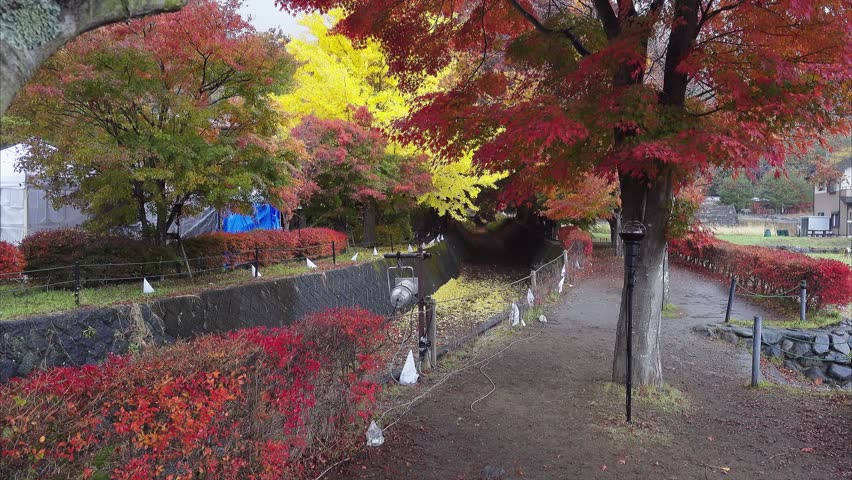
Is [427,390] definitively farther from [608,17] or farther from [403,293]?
[608,17]

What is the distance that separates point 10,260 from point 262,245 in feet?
20.7

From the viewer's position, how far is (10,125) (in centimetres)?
968

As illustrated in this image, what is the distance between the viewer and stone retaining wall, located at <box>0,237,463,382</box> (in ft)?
23.5

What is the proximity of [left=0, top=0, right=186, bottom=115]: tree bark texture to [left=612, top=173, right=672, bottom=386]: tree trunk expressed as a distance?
6056 mm

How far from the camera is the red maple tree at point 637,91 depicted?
5.51 m

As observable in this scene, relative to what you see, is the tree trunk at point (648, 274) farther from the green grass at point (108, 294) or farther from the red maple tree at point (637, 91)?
the green grass at point (108, 294)

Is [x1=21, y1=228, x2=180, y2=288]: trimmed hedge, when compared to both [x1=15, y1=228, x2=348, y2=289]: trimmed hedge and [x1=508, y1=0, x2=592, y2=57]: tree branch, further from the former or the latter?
[x1=508, y1=0, x2=592, y2=57]: tree branch

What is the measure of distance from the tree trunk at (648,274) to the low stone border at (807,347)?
5.40 meters

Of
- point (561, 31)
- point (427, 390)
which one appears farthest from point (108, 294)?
point (561, 31)

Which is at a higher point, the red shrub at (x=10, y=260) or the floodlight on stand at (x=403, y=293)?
the red shrub at (x=10, y=260)

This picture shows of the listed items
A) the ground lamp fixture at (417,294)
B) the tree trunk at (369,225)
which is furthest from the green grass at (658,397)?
the tree trunk at (369,225)

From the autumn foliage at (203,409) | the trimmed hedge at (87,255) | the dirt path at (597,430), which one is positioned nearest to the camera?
the autumn foliage at (203,409)

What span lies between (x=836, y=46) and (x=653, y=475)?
15.8ft

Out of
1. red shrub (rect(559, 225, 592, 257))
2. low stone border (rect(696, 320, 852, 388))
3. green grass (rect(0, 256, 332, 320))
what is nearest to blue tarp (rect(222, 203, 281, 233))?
green grass (rect(0, 256, 332, 320))
